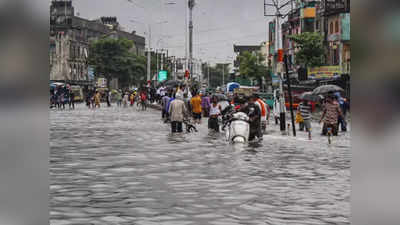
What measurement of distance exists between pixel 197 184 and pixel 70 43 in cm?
11259

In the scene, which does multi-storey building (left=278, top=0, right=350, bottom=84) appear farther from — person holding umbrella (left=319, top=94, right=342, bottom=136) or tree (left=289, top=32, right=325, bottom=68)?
person holding umbrella (left=319, top=94, right=342, bottom=136)

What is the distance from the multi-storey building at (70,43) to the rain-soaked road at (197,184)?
296 ft

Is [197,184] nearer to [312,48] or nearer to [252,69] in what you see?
[312,48]

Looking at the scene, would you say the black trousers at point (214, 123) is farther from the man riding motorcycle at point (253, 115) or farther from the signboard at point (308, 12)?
the signboard at point (308, 12)

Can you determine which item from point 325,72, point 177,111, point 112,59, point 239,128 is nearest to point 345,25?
point 325,72

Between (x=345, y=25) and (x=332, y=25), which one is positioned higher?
(x=332, y=25)

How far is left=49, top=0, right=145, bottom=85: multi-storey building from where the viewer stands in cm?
11675

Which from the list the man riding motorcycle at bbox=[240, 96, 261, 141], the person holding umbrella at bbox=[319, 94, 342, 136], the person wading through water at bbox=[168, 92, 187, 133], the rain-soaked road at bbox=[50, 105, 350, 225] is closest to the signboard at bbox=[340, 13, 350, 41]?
the person wading through water at bbox=[168, 92, 187, 133]

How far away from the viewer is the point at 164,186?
455 inches

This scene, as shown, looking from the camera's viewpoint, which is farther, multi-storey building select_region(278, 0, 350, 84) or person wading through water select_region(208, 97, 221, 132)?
multi-storey building select_region(278, 0, 350, 84)

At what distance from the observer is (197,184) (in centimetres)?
1188

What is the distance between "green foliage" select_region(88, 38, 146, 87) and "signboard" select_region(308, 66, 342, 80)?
57822 millimetres
